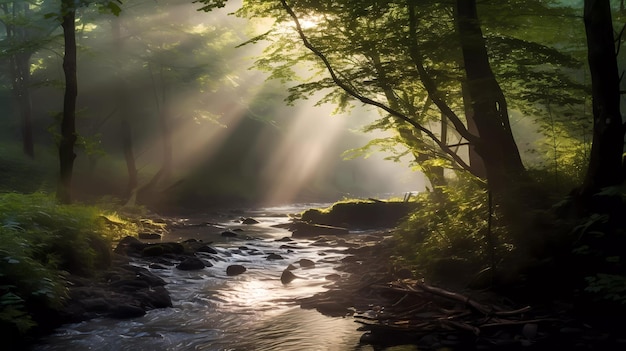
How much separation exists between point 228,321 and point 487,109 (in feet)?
21.0

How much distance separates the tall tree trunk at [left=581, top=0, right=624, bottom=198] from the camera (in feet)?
24.2

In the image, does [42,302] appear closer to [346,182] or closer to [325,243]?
[325,243]

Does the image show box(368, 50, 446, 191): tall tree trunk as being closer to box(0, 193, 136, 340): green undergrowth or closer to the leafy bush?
the leafy bush

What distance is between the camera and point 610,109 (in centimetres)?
738

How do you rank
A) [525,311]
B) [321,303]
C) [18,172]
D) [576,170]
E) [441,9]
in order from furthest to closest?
[18,172] → [441,9] → [576,170] → [321,303] → [525,311]

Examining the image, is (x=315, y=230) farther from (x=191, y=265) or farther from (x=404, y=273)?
(x=404, y=273)

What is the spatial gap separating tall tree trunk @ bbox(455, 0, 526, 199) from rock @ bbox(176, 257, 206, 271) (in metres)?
7.75

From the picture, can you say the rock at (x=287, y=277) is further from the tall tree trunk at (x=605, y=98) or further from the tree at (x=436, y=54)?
the tall tree trunk at (x=605, y=98)

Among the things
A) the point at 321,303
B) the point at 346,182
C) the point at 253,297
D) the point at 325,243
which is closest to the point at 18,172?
the point at 325,243

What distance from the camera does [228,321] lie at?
27.6 ft

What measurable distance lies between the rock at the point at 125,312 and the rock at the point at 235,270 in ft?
14.0

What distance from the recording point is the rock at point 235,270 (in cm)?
1271

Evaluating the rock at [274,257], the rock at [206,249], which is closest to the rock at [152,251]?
the rock at [206,249]

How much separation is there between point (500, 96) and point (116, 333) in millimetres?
8077
